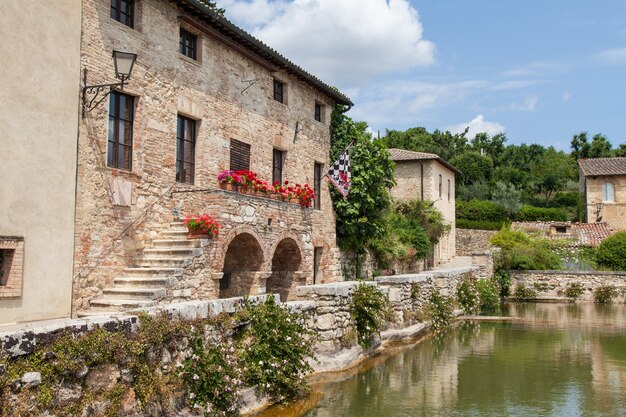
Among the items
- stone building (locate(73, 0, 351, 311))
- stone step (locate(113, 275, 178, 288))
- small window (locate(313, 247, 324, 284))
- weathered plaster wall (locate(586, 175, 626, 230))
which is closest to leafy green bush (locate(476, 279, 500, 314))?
small window (locate(313, 247, 324, 284))

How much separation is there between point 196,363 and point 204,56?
30.1 feet

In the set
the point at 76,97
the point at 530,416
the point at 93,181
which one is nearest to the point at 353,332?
the point at 530,416

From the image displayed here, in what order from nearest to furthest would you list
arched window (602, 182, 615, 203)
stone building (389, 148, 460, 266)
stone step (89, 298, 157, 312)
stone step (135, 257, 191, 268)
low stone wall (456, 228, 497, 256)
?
1. stone step (89, 298, 157, 312)
2. stone step (135, 257, 191, 268)
3. stone building (389, 148, 460, 266)
4. low stone wall (456, 228, 497, 256)
5. arched window (602, 182, 615, 203)

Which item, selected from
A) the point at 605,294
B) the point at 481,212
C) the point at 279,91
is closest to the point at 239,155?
the point at 279,91

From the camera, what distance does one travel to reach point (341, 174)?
1936cm

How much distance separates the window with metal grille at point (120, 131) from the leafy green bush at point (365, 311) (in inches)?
222

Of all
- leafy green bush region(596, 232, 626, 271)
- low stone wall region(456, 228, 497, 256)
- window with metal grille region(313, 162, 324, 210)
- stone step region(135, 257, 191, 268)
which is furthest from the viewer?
low stone wall region(456, 228, 497, 256)

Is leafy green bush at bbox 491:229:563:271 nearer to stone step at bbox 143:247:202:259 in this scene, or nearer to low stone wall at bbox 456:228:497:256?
low stone wall at bbox 456:228:497:256

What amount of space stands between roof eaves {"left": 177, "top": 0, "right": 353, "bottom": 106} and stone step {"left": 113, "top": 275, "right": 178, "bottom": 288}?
6.27m

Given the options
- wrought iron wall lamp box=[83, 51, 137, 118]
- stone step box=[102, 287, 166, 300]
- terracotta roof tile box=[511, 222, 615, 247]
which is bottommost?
stone step box=[102, 287, 166, 300]

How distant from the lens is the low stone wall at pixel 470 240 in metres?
44.2

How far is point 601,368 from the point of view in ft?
43.9

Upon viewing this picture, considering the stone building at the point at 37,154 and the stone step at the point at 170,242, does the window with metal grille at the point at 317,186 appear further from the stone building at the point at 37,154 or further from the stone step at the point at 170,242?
the stone building at the point at 37,154

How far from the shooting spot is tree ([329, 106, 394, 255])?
21.3m
